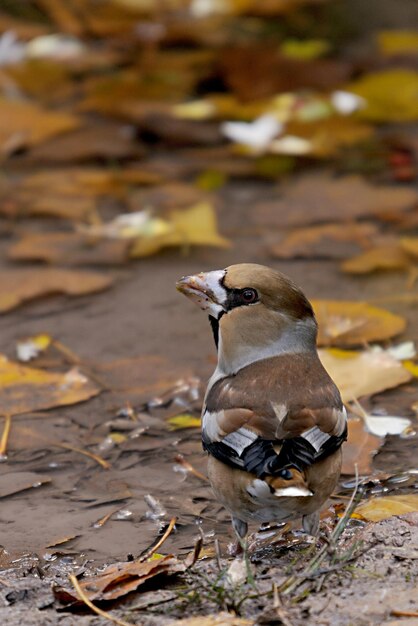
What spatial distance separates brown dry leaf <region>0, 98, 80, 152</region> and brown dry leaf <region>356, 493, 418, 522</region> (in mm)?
4744

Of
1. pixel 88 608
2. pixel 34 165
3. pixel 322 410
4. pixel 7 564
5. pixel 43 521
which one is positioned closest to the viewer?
pixel 88 608

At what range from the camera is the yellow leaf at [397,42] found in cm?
911

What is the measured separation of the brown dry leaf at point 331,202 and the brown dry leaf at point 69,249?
0.97 m

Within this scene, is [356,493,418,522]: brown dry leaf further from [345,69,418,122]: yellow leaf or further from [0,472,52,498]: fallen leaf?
[345,69,418,122]: yellow leaf

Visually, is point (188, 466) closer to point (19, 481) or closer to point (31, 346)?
point (19, 481)

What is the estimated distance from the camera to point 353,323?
5.41 meters

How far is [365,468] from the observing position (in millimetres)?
4297

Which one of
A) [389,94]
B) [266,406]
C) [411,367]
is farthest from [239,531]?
[389,94]

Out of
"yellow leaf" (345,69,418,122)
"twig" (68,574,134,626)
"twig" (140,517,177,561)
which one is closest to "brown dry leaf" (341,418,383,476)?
"twig" (140,517,177,561)

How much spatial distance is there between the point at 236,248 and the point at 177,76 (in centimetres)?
292

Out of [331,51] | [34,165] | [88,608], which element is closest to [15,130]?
[34,165]

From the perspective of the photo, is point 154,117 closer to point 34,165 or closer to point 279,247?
point 34,165

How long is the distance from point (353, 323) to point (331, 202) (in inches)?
72.8

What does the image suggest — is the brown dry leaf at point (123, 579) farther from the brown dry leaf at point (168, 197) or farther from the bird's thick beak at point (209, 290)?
the brown dry leaf at point (168, 197)
